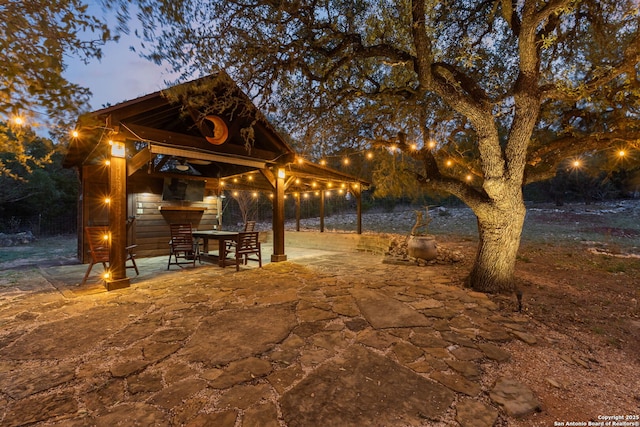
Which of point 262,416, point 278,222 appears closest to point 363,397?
point 262,416

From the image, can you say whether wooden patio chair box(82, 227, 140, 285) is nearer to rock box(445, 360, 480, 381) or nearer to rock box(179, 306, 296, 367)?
rock box(179, 306, 296, 367)

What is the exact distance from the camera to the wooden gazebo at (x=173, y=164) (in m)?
4.48

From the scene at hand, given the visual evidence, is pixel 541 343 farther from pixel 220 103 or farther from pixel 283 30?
pixel 220 103

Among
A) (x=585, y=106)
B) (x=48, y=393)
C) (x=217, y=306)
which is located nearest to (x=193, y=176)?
(x=217, y=306)

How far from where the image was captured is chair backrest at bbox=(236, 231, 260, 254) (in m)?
5.76

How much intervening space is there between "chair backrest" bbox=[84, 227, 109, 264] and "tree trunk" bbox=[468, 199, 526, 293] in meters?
6.04

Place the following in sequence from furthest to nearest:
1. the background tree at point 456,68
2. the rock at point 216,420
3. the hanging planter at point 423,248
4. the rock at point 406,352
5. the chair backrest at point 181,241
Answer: the hanging planter at point 423,248, the chair backrest at point 181,241, the background tree at point 456,68, the rock at point 406,352, the rock at point 216,420

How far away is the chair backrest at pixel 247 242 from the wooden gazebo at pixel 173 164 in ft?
3.13

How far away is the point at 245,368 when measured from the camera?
2162mm

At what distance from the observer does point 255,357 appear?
7.63ft

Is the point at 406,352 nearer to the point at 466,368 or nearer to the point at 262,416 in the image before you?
the point at 466,368

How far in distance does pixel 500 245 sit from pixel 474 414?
124 inches

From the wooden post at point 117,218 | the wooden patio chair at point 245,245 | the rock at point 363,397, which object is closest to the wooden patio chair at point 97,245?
the wooden post at point 117,218

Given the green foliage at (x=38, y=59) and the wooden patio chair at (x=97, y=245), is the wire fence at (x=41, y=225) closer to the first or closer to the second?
the wooden patio chair at (x=97, y=245)
